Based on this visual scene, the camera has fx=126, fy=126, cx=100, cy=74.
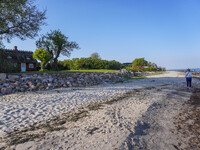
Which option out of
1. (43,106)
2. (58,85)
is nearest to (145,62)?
(58,85)

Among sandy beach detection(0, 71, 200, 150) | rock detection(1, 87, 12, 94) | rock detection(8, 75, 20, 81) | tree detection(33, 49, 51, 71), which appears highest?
tree detection(33, 49, 51, 71)

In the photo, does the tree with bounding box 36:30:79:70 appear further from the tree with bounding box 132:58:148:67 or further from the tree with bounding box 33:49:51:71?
the tree with bounding box 132:58:148:67

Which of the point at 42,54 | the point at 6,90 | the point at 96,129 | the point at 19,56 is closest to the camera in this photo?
the point at 96,129

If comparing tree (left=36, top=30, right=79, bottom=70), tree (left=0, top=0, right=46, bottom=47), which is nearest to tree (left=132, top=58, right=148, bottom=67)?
tree (left=36, top=30, right=79, bottom=70)

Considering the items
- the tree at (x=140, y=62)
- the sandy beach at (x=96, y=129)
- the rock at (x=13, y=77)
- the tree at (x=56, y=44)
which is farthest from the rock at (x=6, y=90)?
the tree at (x=140, y=62)

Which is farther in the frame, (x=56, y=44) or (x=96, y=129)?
(x=56, y=44)

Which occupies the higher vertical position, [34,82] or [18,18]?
[18,18]

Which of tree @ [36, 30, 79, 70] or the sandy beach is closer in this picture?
the sandy beach

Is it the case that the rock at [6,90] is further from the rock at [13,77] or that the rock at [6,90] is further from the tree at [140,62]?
the tree at [140,62]

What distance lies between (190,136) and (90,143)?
284 cm

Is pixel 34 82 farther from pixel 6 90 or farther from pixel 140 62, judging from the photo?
pixel 140 62

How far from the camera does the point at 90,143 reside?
3.02m

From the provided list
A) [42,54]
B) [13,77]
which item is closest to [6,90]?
[13,77]

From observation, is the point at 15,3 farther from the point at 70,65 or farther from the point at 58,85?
the point at 70,65
